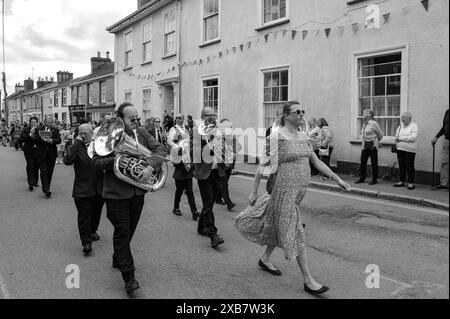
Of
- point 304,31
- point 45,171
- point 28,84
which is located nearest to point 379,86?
point 304,31

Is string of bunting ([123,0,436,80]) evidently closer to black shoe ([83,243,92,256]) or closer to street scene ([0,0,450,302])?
street scene ([0,0,450,302])

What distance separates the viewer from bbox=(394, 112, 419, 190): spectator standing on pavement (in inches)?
→ 375

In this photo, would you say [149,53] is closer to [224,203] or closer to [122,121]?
[224,203]

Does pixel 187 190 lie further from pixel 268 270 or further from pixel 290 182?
pixel 290 182

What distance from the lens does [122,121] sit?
4.39 m

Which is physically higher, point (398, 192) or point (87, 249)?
point (398, 192)

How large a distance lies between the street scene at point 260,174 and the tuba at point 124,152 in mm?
14

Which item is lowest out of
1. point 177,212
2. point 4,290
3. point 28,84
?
point 4,290

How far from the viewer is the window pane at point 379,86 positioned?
35.7 feet

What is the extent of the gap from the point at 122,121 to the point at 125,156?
1.20ft

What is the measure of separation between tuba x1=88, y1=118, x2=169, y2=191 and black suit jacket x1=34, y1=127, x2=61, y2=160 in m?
6.01

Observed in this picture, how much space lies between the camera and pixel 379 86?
1097 cm

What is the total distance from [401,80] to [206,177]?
651 centimetres
